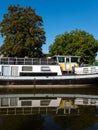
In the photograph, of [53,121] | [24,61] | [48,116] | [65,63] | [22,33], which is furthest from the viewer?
[22,33]

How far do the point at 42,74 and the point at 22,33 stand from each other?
1358 centimetres

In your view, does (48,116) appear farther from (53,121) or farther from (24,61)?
(24,61)

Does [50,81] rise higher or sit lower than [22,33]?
lower

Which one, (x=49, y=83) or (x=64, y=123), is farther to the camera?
(x=49, y=83)

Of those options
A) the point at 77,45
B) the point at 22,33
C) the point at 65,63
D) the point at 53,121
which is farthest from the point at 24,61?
the point at 77,45

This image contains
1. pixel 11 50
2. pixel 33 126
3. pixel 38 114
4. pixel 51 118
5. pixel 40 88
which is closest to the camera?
pixel 33 126

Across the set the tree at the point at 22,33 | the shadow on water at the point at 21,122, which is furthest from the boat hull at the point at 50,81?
the shadow on water at the point at 21,122

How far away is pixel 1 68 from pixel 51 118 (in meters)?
17.8

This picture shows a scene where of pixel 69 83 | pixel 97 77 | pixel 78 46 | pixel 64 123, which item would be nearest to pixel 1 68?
pixel 69 83

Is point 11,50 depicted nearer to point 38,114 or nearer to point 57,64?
point 57,64

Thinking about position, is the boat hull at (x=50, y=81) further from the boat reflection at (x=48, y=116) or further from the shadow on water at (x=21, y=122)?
Result: the shadow on water at (x=21, y=122)

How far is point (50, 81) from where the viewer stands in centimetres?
2889

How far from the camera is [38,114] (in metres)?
14.0

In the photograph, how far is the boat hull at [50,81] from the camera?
28.4m
